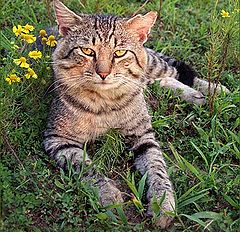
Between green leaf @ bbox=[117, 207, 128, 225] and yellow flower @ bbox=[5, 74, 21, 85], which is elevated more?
yellow flower @ bbox=[5, 74, 21, 85]

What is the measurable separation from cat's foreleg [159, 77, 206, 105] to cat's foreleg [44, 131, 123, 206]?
1159mm

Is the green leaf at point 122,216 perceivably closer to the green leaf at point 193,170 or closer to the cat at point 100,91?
the cat at point 100,91

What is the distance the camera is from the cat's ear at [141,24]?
3793 mm

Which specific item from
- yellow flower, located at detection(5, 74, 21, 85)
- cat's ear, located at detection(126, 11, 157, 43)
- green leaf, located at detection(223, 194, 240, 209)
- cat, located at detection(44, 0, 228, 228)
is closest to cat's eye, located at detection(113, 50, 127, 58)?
cat, located at detection(44, 0, 228, 228)

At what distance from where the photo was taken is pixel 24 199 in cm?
330

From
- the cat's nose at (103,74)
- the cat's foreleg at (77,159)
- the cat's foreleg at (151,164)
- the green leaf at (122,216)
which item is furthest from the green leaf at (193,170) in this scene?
the cat's nose at (103,74)

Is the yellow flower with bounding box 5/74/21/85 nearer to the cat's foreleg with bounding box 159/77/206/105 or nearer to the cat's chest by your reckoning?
the cat's chest

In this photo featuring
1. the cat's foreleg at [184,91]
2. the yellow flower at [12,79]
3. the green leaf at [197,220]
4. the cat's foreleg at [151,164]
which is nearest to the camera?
the green leaf at [197,220]

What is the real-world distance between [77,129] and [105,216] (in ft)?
2.78

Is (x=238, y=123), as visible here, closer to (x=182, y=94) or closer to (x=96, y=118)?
(x=182, y=94)

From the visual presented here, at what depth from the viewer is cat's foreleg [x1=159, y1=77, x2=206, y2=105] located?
14.9 ft

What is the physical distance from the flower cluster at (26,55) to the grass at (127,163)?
9 cm

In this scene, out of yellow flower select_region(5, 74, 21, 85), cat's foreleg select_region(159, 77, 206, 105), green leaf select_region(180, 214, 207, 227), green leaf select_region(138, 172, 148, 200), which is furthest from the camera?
cat's foreleg select_region(159, 77, 206, 105)

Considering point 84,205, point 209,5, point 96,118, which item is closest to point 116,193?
point 84,205
